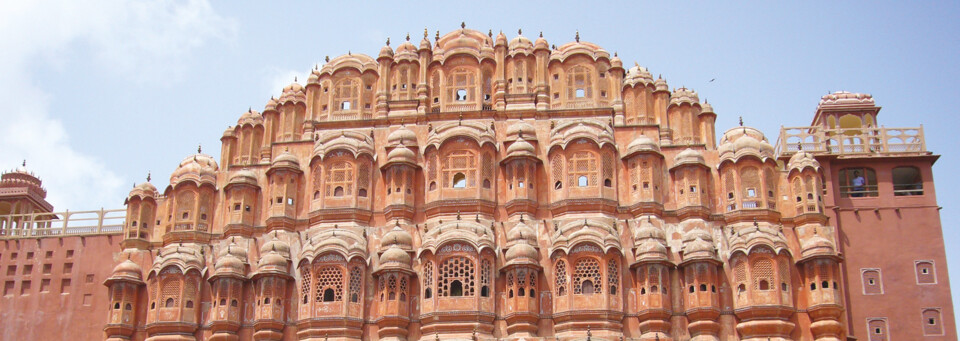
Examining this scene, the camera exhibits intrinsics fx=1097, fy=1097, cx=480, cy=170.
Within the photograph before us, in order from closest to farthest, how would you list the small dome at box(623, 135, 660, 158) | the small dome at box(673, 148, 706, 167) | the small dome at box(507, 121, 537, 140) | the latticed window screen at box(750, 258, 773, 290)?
the latticed window screen at box(750, 258, 773, 290)
the small dome at box(673, 148, 706, 167)
the small dome at box(623, 135, 660, 158)
the small dome at box(507, 121, 537, 140)

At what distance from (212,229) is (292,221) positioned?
9.05 feet

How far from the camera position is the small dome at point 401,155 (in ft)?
107

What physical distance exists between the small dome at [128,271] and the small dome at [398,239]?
754 centimetres

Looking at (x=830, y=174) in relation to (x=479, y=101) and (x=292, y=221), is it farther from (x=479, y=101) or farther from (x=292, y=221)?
(x=292, y=221)

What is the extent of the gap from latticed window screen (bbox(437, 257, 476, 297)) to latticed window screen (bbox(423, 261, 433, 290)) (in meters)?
0.27

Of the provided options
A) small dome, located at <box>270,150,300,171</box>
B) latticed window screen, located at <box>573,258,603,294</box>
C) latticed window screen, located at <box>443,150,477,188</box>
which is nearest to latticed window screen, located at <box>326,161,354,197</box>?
small dome, located at <box>270,150,300,171</box>

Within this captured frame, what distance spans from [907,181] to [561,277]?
12041 millimetres

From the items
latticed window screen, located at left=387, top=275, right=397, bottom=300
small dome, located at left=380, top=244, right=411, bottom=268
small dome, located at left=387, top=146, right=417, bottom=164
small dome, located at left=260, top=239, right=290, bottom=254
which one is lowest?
latticed window screen, located at left=387, top=275, right=397, bottom=300

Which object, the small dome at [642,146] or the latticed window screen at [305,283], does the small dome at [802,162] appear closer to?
the small dome at [642,146]

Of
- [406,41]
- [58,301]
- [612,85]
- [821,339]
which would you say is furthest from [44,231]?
[821,339]

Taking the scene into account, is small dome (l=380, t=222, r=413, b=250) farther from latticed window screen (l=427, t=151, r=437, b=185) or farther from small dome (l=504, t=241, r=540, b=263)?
small dome (l=504, t=241, r=540, b=263)

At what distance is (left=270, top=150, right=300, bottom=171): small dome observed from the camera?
3331 cm

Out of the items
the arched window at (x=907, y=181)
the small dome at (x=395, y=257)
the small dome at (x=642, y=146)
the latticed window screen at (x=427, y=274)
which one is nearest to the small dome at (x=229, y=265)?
the small dome at (x=395, y=257)

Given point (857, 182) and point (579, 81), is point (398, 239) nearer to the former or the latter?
point (579, 81)
